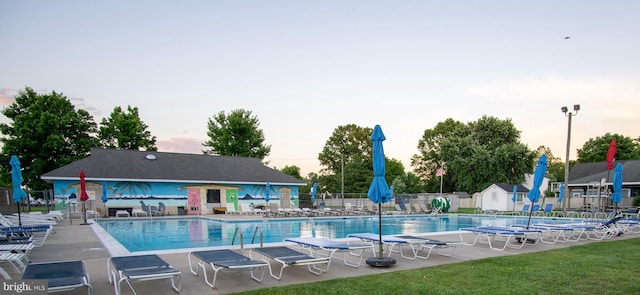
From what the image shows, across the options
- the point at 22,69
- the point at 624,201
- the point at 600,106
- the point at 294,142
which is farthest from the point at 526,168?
the point at 22,69

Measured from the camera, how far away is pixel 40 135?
3409 centimetres

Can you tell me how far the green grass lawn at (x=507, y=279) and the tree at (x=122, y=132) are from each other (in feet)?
135

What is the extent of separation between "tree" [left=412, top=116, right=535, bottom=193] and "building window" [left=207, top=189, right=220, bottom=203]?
26.0 metres

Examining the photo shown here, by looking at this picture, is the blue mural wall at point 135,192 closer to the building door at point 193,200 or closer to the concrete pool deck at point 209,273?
the building door at point 193,200

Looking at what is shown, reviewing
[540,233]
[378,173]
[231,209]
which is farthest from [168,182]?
[540,233]

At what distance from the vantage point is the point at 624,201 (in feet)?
88.6

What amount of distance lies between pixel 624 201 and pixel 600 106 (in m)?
9.74

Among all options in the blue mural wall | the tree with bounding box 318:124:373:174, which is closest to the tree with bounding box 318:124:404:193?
the tree with bounding box 318:124:373:174

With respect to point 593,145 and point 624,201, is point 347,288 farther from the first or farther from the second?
point 593,145

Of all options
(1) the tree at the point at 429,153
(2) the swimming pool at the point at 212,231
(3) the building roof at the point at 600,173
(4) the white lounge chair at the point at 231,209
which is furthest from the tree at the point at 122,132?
(3) the building roof at the point at 600,173

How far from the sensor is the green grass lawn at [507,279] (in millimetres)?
5312

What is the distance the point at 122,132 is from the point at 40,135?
7944mm

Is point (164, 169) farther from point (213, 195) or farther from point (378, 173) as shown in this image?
point (378, 173)

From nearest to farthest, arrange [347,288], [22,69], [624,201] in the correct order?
[347,288] → [22,69] → [624,201]
